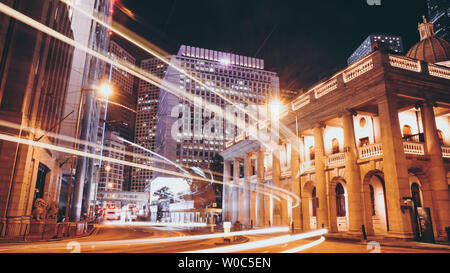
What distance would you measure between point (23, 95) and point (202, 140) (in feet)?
314

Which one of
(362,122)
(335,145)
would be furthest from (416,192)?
(335,145)

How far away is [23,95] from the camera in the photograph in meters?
22.0

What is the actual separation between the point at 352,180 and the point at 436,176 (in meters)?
5.46

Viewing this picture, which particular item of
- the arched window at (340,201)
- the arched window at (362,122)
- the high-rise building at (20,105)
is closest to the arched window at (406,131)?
the arched window at (362,122)

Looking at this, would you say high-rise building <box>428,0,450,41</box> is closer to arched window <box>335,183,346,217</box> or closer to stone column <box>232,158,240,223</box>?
stone column <box>232,158,240,223</box>

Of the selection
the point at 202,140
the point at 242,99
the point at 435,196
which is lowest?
the point at 435,196

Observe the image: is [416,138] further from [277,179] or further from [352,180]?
[277,179]

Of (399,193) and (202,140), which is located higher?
(202,140)

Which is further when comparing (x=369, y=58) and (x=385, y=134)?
(x=369, y=58)

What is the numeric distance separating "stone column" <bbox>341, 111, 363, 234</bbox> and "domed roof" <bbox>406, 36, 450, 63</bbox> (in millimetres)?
14821

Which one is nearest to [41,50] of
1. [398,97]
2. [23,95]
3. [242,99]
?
[23,95]

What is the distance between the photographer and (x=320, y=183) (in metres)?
26.0

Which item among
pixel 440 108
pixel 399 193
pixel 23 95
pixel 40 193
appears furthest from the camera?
pixel 40 193
